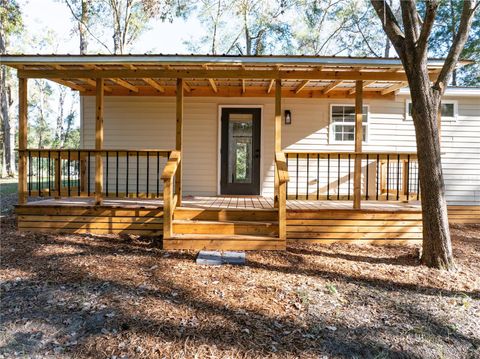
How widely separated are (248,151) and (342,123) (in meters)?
2.11

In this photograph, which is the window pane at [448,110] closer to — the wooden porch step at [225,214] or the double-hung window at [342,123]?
the double-hung window at [342,123]

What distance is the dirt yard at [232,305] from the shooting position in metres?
2.72

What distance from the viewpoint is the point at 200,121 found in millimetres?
7477

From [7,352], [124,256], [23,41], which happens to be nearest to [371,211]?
[124,256]

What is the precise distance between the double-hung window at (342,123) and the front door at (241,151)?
162 cm

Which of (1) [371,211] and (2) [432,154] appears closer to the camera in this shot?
(2) [432,154]

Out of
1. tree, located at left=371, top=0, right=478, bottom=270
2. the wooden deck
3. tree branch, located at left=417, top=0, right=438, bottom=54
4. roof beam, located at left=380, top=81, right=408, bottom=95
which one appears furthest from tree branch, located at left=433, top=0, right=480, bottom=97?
roof beam, located at left=380, top=81, right=408, bottom=95

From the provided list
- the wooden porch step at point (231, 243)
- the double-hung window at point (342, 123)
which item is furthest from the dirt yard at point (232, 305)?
the double-hung window at point (342, 123)

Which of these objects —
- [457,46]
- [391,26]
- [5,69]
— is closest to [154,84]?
[391,26]

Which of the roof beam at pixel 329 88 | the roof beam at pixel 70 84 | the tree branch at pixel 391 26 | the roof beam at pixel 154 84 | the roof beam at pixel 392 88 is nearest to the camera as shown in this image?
the tree branch at pixel 391 26

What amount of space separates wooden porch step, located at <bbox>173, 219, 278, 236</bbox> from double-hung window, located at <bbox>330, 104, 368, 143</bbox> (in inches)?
130

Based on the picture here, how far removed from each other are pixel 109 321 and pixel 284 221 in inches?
104

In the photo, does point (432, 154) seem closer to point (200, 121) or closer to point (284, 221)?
point (284, 221)

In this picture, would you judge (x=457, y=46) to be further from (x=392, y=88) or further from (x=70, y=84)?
(x=70, y=84)
